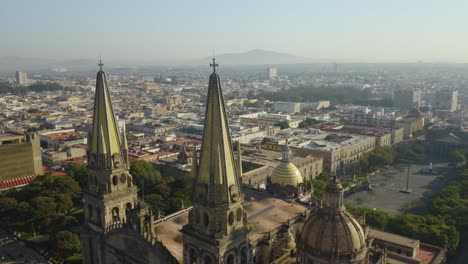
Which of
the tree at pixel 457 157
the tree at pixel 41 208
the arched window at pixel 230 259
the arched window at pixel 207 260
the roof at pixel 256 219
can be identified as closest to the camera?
the arched window at pixel 207 260

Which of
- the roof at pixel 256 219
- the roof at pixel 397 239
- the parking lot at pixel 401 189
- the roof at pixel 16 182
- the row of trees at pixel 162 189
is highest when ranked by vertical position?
the roof at pixel 256 219

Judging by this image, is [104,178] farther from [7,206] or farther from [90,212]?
[7,206]

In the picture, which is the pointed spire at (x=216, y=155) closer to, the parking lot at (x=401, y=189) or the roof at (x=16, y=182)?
the parking lot at (x=401, y=189)

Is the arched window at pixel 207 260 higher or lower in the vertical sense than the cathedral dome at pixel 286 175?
higher

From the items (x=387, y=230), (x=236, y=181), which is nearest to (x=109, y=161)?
(x=236, y=181)

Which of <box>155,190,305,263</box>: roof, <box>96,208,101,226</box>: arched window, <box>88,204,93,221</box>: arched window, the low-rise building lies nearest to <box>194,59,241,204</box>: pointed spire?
<box>155,190,305,263</box>: roof

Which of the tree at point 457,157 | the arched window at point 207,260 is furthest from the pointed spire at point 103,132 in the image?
the tree at point 457,157

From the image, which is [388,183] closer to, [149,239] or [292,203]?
[292,203]
